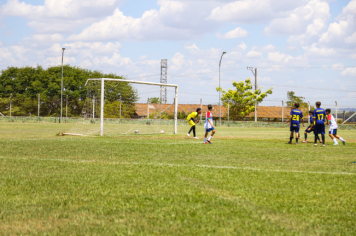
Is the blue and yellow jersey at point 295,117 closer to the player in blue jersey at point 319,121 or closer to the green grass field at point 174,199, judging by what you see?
the player in blue jersey at point 319,121

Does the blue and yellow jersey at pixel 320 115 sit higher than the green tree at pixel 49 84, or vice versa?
the green tree at pixel 49 84

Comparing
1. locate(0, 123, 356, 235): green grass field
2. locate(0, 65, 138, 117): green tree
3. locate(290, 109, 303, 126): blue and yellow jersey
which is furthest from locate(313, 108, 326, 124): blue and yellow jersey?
locate(0, 65, 138, 117): green tree

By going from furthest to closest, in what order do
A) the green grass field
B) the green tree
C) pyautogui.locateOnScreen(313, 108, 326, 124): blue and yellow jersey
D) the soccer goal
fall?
the green tree
the soccer goal
pyautogui.locateOnScreen(313, 108, 326, 124): blue and yellow jersey
the green grass field

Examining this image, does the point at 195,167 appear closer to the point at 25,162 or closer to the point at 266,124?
the point at 25,162

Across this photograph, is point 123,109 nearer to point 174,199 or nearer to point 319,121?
point 319,121

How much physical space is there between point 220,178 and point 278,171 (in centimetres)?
161

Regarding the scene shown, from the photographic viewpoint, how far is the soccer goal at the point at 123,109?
822 inches

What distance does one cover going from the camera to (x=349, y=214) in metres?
4.15

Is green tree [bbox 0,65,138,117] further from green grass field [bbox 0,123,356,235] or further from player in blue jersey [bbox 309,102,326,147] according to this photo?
green grass field [bbox 0,123,356,235]

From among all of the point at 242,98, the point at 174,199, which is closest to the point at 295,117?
the point at 174,199

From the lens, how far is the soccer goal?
822 inches

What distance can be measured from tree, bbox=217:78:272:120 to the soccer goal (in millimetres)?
36118

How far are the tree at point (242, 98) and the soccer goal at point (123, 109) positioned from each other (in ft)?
118

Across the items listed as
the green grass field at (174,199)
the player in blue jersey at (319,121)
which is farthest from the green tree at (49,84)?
the green grass field at (174,199)
